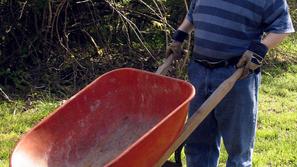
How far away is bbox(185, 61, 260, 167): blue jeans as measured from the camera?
3.37 meters

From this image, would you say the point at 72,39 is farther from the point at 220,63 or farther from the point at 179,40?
the point at 220,63

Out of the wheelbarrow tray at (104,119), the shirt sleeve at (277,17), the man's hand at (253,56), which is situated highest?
the shirt sleeve at (277,17)

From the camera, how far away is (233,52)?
3.33m

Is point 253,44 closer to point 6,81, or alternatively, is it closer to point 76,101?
point 76,101

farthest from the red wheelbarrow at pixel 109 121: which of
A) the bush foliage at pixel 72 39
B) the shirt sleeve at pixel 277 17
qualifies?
the bush foliage at pixel 72 39

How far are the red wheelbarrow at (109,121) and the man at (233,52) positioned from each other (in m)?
0.20

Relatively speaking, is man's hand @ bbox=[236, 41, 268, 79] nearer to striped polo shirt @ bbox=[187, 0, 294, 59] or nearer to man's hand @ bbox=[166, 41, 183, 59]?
striped polo shirt @ bbox=[187, 0, 294, 59]

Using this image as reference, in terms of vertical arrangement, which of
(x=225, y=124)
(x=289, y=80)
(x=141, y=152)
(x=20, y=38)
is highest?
(x=141, y=152)

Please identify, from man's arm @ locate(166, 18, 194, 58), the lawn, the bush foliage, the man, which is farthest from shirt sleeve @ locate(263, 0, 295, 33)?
the bush foliage

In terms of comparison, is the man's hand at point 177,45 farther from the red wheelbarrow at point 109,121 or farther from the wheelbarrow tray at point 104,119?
the wheelbarrow tray at point 104,119

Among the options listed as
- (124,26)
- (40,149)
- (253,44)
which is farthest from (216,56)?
(124,26)

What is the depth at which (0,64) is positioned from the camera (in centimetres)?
621

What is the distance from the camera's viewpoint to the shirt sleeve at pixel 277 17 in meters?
3.19

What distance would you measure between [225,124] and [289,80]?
11.9 feet
